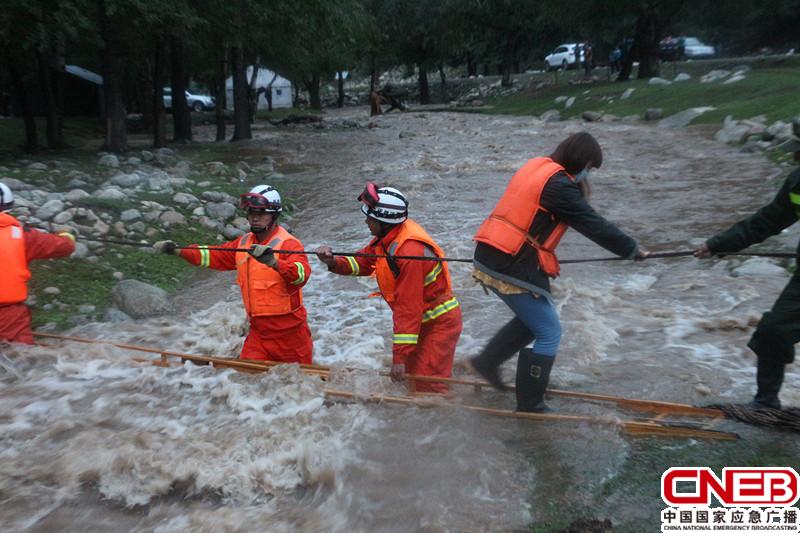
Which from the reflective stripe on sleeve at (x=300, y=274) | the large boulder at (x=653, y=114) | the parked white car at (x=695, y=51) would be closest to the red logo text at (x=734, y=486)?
the reflective stripe on sleeve at (x=300, y=274)

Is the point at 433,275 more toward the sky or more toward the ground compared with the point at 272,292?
more toward the sky

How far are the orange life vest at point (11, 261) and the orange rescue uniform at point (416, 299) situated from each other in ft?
8.46

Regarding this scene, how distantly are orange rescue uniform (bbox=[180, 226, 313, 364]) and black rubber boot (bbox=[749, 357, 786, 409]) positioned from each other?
3129 millimetres

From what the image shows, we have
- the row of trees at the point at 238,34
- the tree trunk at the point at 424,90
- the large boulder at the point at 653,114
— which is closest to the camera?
the row of trees at the point at 238,34

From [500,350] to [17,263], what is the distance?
385 centimetres

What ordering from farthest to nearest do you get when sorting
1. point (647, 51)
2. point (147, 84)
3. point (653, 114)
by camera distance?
point (647, 51) < point (147, 84) < point (653, 114)

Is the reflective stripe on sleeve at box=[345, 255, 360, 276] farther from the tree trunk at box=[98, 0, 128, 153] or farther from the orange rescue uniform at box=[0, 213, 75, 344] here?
the tree trunk at box=[98, 0, 128, 153]

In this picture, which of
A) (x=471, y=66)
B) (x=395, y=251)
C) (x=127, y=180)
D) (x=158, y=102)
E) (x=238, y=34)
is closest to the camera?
(x=395, y=251)

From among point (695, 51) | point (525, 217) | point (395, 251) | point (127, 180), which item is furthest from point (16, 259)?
point (695, 51)

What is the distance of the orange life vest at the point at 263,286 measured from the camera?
5535 mm

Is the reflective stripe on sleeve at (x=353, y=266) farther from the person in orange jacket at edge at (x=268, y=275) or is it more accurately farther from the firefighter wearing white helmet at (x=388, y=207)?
the firefighter wearing white helmet at (x=388, y=207)

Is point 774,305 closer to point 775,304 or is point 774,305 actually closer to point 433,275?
point 775,304

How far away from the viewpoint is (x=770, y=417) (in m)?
4.66

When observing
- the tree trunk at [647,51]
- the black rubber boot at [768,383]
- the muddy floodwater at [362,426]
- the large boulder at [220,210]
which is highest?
the tree trunk at [647,51]
